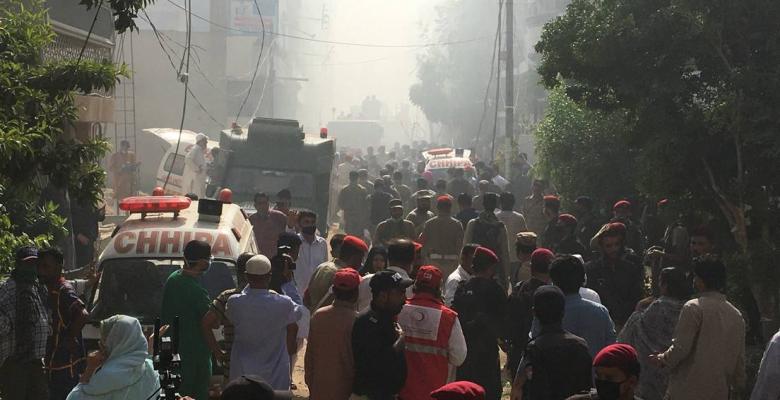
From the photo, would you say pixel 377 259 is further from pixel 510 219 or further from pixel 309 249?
pixel 510 219

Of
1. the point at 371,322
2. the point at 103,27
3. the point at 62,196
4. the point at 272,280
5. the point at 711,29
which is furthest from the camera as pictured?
the point at 103,27

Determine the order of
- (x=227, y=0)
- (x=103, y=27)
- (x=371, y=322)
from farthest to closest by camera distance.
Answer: (x=227, y=0) → (x=103, y=27) → (x=371, y=322)

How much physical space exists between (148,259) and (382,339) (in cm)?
340

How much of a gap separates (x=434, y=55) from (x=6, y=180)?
9248cm

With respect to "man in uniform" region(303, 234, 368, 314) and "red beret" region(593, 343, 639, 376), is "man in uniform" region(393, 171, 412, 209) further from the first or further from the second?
"red beret" region(593, 343, 639, 376)

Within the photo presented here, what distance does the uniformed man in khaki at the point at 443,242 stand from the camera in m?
14.1

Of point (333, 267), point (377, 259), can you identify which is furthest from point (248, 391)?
point (377, 259)

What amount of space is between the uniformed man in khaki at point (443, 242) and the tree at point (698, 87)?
223 centimetres

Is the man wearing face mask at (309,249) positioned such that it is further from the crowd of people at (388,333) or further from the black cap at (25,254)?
the black cap at (25,254)

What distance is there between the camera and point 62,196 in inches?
663

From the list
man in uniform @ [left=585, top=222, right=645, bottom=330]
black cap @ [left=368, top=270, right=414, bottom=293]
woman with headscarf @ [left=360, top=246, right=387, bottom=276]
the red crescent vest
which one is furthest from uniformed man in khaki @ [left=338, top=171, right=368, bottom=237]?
black cap @ [left=368, top=270, right=414, bottom=293]

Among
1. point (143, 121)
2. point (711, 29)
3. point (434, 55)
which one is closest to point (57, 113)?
point (711, 29)

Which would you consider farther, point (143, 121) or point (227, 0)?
point (227, 0)

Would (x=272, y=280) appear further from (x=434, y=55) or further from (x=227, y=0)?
(x=434, y=55)
